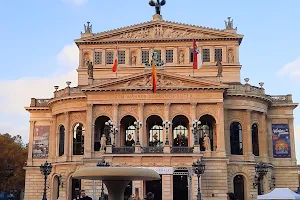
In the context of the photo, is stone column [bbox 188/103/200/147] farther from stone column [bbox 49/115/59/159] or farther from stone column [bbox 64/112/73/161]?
stone column [bbox 49/115/59/159]

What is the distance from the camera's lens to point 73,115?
5091cm

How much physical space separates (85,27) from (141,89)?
579 inches

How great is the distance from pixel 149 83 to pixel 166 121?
14.1 feet

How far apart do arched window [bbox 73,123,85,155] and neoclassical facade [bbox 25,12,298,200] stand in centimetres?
11

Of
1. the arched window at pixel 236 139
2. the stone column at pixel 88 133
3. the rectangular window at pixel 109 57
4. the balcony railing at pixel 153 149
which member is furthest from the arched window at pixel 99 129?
the arched window at pixel 236 139

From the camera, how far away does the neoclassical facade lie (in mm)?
44094

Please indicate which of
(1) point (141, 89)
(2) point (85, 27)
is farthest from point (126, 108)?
(2) point (85, 27)

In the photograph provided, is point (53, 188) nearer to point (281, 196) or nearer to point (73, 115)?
point (73, 115)

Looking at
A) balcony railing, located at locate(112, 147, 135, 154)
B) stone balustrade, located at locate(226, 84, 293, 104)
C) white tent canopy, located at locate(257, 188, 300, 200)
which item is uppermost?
stone balustrade, located at locate(226, 84, 293, 104)

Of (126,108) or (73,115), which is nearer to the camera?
(126,108)

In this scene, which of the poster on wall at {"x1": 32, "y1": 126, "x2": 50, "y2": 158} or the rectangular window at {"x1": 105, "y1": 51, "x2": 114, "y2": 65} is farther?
the rectangular window at {"x1": 105, "y1": 51, "x2": 114, "y2": 65}

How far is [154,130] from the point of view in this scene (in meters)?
50.2

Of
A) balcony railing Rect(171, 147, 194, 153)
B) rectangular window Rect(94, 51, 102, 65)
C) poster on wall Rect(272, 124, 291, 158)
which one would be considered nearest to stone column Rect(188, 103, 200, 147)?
balcony railing Rect(171, 147, 194, 153)

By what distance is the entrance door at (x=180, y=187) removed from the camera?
4391 cm
